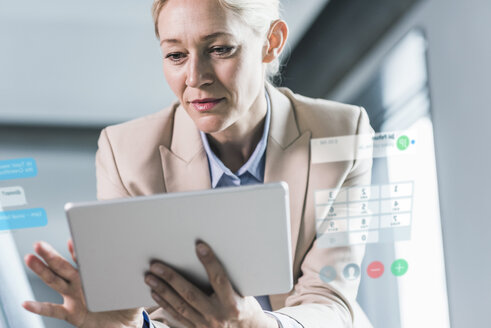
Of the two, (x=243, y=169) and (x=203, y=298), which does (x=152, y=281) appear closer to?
(x=203, y=298)

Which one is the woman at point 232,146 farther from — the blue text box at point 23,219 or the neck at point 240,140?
the blue text box at point 23,219

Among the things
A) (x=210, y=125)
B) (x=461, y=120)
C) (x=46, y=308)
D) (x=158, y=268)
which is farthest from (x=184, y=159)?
(x=461, y=120)

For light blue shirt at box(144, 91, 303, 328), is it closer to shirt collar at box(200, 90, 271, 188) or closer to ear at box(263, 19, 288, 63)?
shirt collar at box(200, 90, 271, 188)

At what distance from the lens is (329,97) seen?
131 centimetres

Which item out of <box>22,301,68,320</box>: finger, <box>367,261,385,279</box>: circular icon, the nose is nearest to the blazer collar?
the nose

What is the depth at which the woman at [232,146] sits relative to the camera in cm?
115

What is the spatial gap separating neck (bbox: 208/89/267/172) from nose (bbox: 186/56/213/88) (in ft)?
0.51

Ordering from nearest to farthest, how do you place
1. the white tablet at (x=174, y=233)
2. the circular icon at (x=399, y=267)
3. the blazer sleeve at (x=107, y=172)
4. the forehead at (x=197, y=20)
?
the white tablet at (x=174, y=233), the forehead at (x=197, y=20), the blazer sleeve at (x=107, y=172), the circular icon at (x=399, y=267)

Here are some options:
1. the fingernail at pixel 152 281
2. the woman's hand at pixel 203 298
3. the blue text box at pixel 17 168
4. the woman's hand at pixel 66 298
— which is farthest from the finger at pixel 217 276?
the blue text box at pixel 17 168

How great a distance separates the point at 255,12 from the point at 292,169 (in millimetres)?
377

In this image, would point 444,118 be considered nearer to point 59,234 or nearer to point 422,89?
point 422,89

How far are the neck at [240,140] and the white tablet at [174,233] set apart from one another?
0.94 ft

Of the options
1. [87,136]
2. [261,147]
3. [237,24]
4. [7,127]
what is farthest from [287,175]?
[7,127]

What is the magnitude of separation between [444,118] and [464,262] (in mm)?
384
